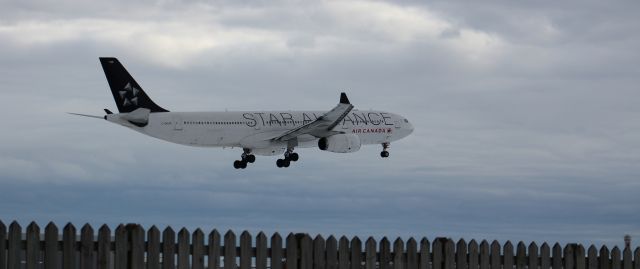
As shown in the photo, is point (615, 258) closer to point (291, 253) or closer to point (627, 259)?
point (627, 259)

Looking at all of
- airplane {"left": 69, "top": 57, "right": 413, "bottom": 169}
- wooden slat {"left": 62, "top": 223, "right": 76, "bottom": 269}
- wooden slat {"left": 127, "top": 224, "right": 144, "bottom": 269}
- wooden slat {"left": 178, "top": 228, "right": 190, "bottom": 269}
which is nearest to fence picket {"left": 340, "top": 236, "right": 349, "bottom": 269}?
wooden slat {"left": 178, "top": 228, "right": 190, "bottom": 269}

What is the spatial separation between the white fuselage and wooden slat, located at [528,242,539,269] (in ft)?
165

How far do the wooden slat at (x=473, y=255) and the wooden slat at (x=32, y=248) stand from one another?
7.82 metres

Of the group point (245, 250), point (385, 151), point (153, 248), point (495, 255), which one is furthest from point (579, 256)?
point (385, 151)

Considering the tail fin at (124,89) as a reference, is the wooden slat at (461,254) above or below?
below

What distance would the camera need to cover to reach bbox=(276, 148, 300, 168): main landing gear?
233 ft

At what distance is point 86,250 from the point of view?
18719 millimetres

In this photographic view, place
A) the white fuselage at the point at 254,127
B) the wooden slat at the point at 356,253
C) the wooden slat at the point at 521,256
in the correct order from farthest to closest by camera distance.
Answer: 1. the white fuselage at the point at 254,127
2. the wooden slat at the point at 521,256
3. the wooden slat at the point at 356,253

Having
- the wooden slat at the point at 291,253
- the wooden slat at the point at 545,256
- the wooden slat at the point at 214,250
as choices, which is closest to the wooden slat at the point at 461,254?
the wooden slat at the point at 545,256

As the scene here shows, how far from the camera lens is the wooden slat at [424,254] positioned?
20.0m

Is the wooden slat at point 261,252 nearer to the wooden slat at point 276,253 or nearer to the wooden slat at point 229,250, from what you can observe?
the wooden slat at point 276,253

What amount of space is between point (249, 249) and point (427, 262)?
11.2 feet

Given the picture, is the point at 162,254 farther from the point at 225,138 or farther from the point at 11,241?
the point at 225,138

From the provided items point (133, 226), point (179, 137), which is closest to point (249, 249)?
point (133, 226)
